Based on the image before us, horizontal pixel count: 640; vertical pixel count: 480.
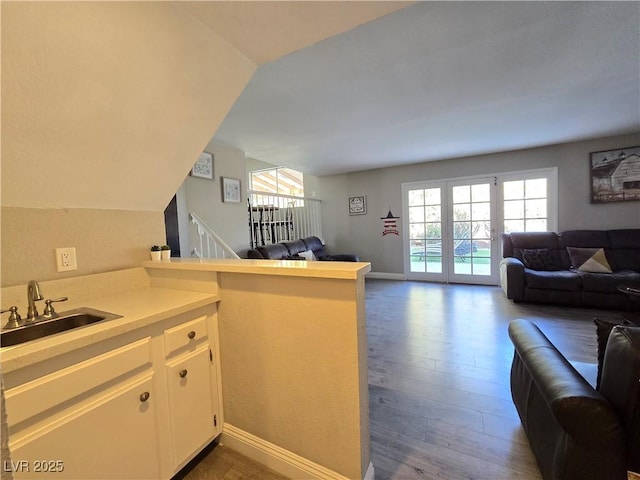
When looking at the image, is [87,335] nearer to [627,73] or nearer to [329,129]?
[329,129]

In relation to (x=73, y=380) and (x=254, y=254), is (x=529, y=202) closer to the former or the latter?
(x=254, y=254)

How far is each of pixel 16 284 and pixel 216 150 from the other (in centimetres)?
276

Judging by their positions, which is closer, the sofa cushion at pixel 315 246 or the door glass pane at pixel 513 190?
the door glass pane at pixel 513 190

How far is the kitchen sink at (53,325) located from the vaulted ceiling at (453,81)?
4.88 ft

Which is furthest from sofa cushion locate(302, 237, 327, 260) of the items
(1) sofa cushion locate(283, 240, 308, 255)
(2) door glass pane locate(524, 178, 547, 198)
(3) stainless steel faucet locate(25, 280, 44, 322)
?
Answer: (3) stainless steel faucet locate(25, 280, 44, 322)

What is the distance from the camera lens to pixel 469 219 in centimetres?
485

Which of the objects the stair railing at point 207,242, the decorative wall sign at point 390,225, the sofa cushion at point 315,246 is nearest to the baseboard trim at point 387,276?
the decorative wall sign at point 390,225

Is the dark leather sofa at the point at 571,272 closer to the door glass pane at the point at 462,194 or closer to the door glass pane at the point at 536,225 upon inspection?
the door glass pane at the point at 536,225

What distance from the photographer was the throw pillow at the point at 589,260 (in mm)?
3539

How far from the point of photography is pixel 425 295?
14.1ft

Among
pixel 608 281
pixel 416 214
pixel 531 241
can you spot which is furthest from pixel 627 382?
pixel 416 214

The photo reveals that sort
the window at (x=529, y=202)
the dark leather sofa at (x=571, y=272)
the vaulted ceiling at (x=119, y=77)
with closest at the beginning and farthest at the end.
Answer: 1. the vaulted ceiling at (x=119, y=77)
2. the dark leather sofa at (x=571, y=272)
3. the window at (x=529, y=202)

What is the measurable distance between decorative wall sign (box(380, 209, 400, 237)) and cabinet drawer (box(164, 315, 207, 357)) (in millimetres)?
4659

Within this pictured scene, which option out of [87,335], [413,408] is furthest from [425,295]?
[87,335]
